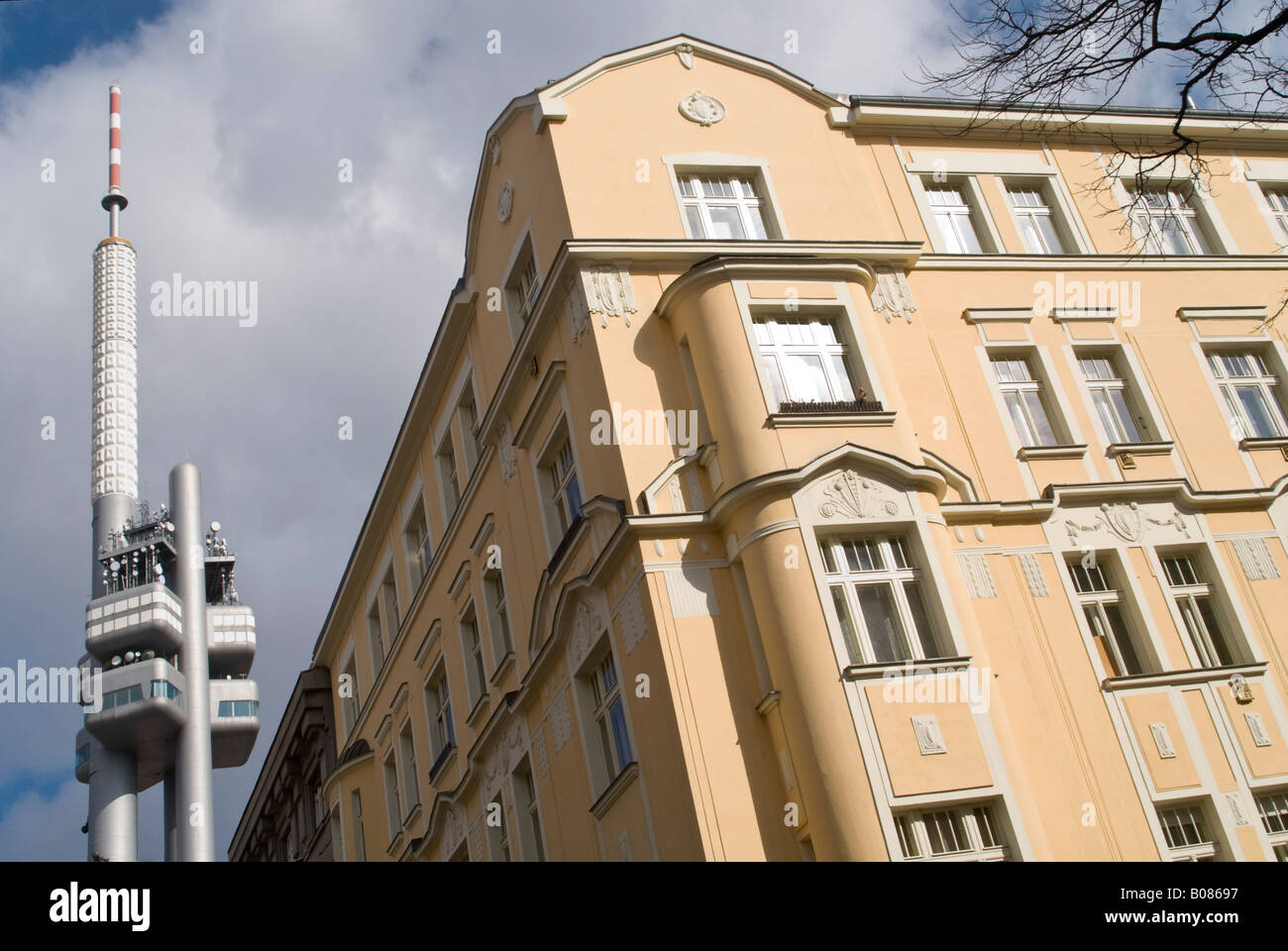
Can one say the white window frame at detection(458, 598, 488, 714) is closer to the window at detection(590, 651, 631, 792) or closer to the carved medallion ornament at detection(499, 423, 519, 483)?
the carved medallion ornament at detection(499, 423, 519, 483)

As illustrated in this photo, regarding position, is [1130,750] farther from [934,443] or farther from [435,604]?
[435,604]

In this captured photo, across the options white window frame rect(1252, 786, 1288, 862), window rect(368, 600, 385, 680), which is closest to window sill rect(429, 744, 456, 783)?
window rect(368, 600, 385, 680)

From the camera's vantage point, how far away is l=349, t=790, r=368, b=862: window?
3516cm

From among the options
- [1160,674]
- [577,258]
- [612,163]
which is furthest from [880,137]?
[1160,674]

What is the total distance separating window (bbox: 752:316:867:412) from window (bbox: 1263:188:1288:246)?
11.7m

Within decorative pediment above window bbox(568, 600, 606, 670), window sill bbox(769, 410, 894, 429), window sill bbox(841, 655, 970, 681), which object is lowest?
window sill bbox(841, 655, 970, 681)

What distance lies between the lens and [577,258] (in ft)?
76.1

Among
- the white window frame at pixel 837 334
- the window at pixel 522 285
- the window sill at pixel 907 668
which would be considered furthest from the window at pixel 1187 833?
the window at pixel 522 285

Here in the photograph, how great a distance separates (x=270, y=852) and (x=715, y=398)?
32.9m

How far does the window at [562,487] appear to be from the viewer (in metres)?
23.9

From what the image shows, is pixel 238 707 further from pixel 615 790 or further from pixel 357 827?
pixel 615 790

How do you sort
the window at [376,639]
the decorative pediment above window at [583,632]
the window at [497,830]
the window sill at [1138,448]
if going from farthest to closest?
1. the window at [376,639]
2. the window at [497,830]
3. the window sill at [1138,448]
4. the decorative pediment above window at [583,632]

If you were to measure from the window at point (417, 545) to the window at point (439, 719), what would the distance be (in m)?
2.79

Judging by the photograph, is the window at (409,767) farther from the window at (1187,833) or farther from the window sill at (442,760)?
the window at (1187,833)
